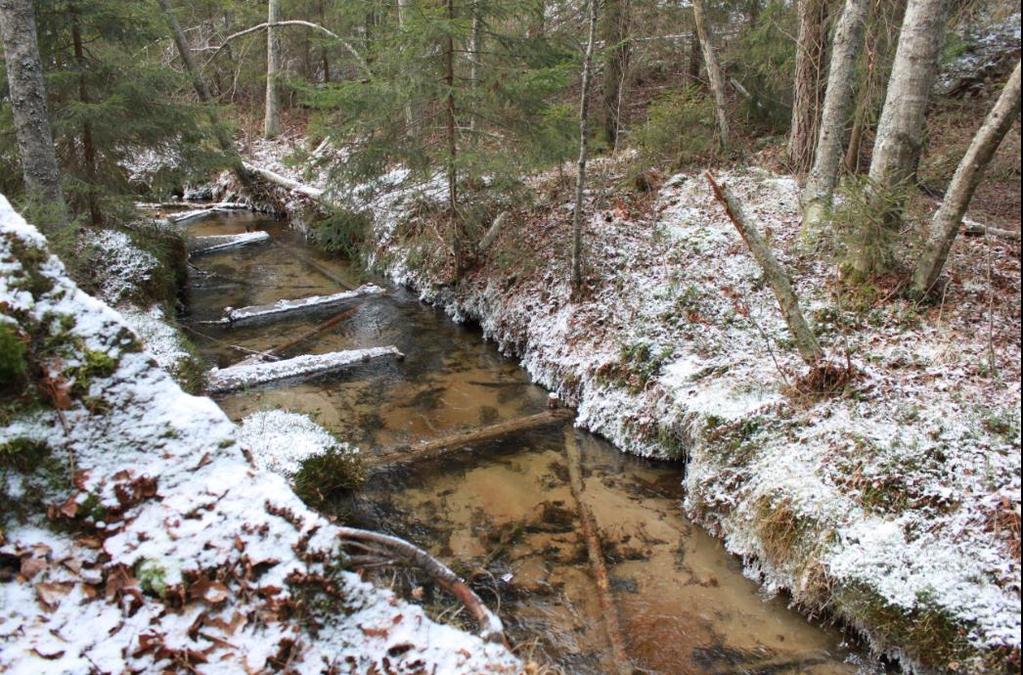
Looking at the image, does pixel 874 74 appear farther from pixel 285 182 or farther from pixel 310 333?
pixel 285 182

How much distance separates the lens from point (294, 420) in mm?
6609

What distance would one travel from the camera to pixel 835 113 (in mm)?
8234

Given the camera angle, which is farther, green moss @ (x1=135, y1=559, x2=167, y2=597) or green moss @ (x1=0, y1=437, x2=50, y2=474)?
green moss @ (x1=0, y1=437, x2=50, y2=474)

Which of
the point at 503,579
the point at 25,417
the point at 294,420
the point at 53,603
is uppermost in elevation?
the point at 25,417

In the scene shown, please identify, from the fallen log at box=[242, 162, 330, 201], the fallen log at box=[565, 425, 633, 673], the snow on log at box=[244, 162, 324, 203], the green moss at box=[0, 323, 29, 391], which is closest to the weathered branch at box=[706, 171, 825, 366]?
the fallen log at box=[565, 425, 633, 673]

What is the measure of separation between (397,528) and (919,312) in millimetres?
5620

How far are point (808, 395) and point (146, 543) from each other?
18.0 feet

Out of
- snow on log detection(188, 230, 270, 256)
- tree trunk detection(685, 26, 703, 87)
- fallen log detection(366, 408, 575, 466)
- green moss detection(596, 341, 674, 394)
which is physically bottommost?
fallen log detection(366, 408, 575, 466)

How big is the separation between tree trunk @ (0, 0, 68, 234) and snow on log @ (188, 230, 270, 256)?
5835 millimetres

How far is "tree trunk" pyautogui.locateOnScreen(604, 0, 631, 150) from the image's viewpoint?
12.0 meters

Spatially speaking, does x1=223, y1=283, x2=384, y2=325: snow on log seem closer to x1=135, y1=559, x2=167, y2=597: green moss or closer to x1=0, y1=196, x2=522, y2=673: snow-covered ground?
x1=0, y1=196, x2=522, y2=673: snow-covered ground

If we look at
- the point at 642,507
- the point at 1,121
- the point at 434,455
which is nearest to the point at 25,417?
the point at 434,455

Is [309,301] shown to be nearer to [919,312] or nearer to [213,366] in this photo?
[213,366]

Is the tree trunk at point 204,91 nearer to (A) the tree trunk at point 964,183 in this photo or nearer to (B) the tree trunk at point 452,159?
(B) the tree trunk at point 452,159
